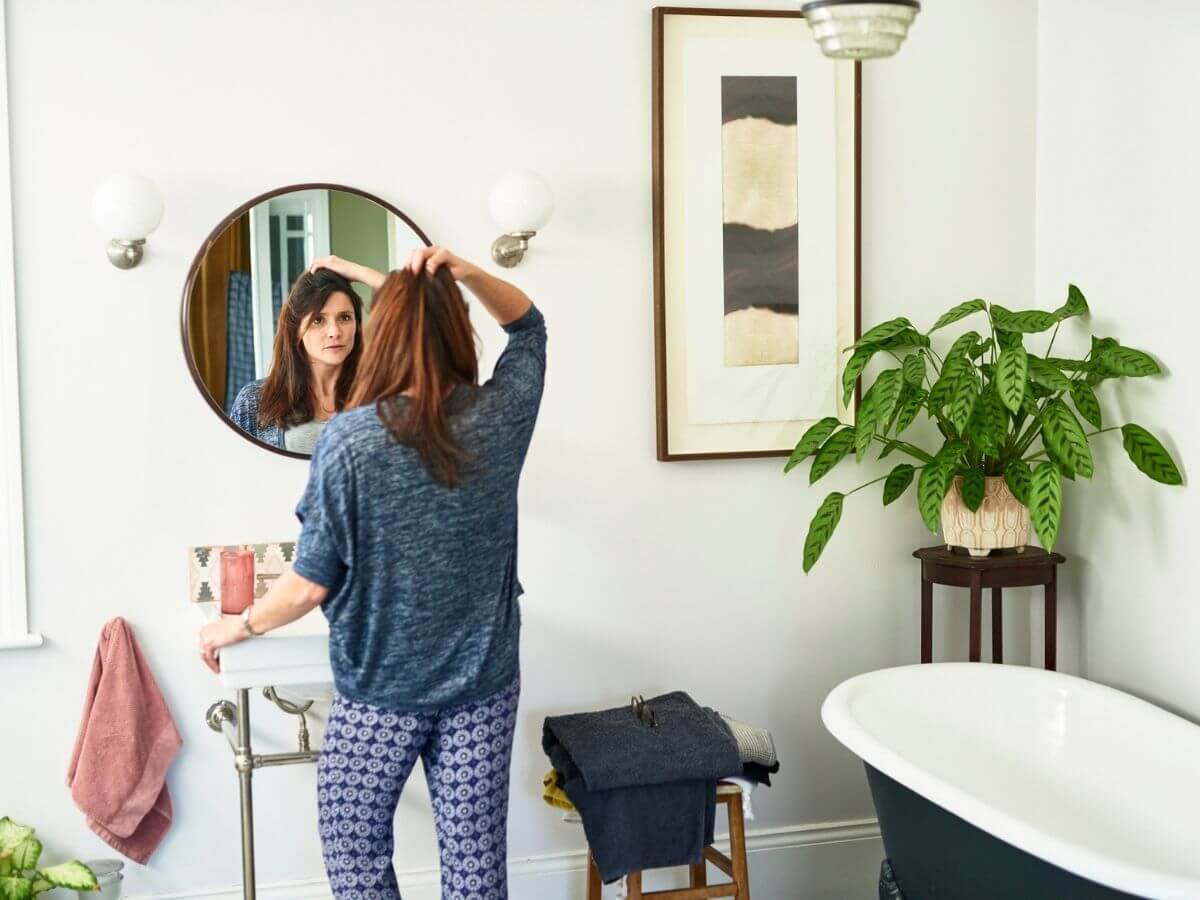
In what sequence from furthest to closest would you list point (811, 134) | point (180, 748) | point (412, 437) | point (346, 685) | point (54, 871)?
point (811, 134), point (180, 748), point (54, 871), point (346, 685), point (412, 437)

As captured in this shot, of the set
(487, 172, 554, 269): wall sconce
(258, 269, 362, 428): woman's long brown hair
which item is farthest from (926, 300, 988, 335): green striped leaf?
(258, 269, 362, 428): woman's long brown hair

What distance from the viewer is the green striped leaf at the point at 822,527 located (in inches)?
112

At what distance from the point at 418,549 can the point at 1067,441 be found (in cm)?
139

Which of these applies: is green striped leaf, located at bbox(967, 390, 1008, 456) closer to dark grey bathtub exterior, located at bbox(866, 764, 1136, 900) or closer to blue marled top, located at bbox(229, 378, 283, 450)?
dark grey bathtub exterior, located at bbox(866, 764, 1136, 900)

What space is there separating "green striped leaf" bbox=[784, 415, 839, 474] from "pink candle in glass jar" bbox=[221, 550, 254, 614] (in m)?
1.15

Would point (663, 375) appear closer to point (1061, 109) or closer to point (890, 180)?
point (890, 180)

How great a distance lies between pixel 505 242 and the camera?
2811mm

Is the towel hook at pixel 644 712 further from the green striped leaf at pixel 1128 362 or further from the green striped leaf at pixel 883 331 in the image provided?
the green striped leaf at pixel 1128 362

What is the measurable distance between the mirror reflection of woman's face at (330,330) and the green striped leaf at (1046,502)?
1.42m

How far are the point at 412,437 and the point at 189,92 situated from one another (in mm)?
1126

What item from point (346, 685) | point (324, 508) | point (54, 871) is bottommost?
point (54, 871)

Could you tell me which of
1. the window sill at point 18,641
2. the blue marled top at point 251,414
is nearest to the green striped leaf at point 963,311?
the blue marled top at point 251,414

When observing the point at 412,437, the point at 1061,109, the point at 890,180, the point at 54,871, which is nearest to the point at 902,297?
the point at 890,180

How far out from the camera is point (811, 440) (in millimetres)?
2904
